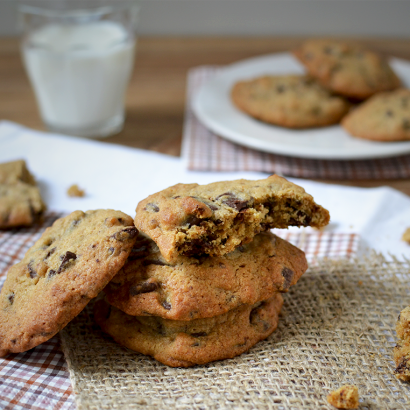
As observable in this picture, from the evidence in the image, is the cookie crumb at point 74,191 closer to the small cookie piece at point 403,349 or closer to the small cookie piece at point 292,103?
the small cookie piece at point 292,103

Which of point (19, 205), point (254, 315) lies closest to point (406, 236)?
point (254, 315)

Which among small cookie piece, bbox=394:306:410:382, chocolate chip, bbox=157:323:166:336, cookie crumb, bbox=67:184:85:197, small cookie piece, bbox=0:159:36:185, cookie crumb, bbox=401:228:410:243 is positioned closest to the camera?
small cookie piece, bbox=394:306:410:382

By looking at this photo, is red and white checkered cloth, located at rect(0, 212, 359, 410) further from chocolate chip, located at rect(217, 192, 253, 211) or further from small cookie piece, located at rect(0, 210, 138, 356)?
chocolate chip, located at rect(217, 192, 253, 211)

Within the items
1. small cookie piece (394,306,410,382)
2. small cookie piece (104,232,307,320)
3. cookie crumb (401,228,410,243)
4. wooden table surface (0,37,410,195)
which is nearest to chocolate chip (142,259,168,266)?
small cookie piece (104,232,307,320)

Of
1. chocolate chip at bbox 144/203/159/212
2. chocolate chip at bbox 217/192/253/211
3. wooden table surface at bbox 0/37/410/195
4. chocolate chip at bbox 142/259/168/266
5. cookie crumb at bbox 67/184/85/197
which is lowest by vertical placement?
wooden table surface at bbox 0/37/410/195

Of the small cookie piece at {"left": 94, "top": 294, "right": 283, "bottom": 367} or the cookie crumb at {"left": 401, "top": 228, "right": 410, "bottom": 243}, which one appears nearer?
the small cookie piece at {"left": 94, "top": 294, "right": 283, "bottom": 367}

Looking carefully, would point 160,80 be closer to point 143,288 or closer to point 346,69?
point 346,69

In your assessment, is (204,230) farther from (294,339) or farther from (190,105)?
(190,105)
